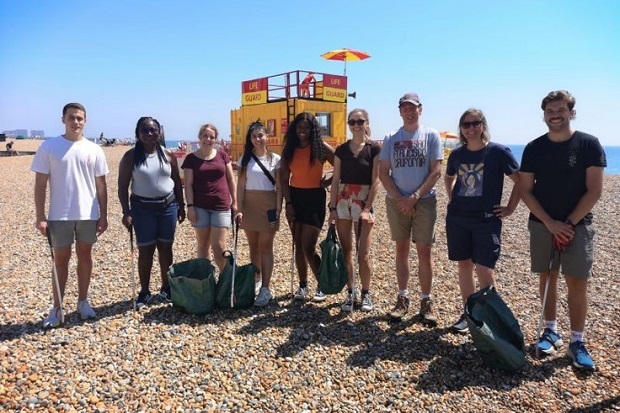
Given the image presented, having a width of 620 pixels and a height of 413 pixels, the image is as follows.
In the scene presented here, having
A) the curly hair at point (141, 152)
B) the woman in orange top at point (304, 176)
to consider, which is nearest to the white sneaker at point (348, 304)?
the woman in orange top at point (304, 176)

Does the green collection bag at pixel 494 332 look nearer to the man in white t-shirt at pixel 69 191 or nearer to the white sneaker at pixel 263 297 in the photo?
the white sneaker at pixel 263 297

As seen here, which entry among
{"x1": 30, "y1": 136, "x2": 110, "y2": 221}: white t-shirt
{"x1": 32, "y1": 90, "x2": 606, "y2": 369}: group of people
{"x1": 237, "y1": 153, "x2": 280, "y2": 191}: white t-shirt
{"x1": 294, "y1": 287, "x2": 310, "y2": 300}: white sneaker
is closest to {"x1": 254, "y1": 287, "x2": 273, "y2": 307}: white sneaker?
{"x1": 32, "y1": 90, "x2": 606, "y2": 369}: group of people

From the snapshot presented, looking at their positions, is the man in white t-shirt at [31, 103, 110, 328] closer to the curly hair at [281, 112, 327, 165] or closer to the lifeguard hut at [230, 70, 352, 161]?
the curly hair at [281, 112, 327, 165]

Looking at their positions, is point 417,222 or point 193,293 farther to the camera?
point 193,293

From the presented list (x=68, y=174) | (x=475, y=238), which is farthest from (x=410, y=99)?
(x=68, y=174)

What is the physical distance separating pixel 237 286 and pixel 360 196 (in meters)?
1.72

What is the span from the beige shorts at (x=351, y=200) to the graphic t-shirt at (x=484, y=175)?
1009 millimetres

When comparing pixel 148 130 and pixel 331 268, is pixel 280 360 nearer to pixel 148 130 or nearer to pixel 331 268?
pixel 331 268

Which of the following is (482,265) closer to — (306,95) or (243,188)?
(243,188)

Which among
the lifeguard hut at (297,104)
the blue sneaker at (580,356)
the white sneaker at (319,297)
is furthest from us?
the lifeguard hut at (297,104)

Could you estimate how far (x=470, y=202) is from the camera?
4121 mm

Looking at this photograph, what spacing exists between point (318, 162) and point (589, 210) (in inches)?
103

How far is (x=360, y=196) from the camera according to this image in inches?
187

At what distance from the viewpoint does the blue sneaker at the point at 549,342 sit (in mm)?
4012
